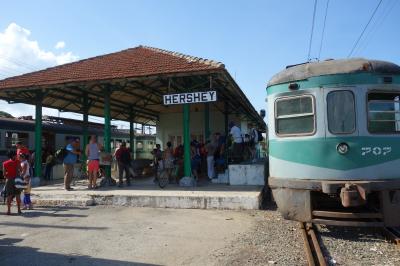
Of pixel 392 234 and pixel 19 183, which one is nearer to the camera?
pixel 392 234

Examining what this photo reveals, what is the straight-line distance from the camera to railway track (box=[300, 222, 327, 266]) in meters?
5.57

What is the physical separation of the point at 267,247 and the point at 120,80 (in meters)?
7.85

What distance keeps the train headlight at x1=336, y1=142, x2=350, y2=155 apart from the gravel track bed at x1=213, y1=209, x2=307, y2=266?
1683 mm

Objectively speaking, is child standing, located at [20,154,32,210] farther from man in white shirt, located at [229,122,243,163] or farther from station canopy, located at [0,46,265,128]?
man in white shirt, located at [229,122,243,163]

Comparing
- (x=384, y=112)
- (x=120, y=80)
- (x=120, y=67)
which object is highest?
(x=120, y=67)

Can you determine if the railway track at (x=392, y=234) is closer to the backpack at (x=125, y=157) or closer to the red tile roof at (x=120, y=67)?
the red tile roof at (x=120, y=67)

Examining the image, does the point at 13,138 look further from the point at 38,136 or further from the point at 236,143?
the point at 236,143

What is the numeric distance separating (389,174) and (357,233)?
131 cm

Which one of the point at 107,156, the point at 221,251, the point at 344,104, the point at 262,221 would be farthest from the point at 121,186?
the point at 344,104

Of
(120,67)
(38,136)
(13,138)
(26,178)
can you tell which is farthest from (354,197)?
(13,138)

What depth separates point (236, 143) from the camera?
13.8m

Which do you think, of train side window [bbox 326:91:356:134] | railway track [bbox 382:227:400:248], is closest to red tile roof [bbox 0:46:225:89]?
train side window [bbox 326:91:356:134]

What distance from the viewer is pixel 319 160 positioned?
284 inches

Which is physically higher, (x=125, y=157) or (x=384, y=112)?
(x=384, y=112)
